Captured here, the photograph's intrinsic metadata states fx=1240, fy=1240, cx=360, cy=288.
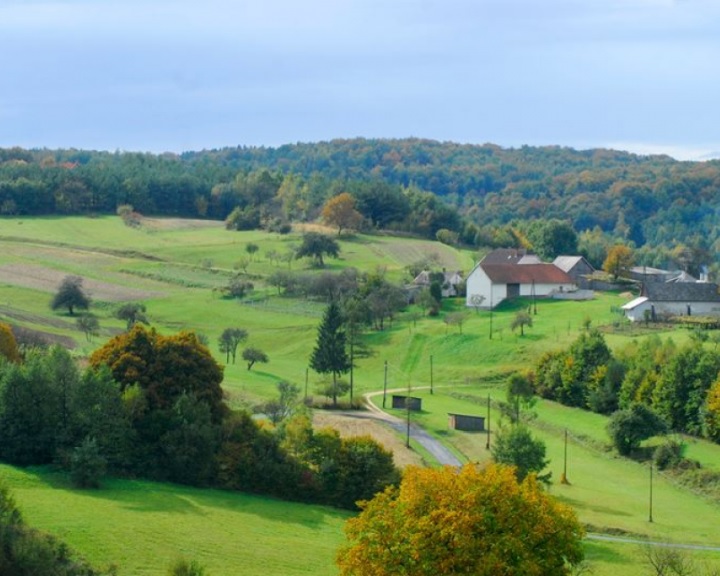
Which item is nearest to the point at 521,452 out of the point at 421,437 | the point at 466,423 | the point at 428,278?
the point at 421,437

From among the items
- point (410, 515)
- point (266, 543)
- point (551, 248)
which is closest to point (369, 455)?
point (266, 543)

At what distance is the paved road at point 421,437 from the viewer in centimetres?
5478

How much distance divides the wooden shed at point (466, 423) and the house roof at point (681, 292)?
2527 centimetres

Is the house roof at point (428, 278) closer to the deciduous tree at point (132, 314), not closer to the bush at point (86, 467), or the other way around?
the deciduous tree at point (132, 314)

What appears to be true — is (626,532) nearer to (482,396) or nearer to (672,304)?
(482,396)

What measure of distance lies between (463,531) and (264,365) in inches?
1774

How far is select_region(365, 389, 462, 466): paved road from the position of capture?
54781mm

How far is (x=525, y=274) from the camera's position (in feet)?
311

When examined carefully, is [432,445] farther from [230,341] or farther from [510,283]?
[510,283]

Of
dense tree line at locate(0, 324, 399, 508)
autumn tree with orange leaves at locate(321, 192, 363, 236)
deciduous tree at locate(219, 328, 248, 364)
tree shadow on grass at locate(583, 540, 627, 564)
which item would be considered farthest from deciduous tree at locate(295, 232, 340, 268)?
tree shadow on grass at locate(583, 540, 627, 564)

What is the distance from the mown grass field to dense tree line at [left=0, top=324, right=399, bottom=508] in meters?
1.45

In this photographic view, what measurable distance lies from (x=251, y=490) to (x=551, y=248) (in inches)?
3211

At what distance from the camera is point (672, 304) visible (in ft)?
271

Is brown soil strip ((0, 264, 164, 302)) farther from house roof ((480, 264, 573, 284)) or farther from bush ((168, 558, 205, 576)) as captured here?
bush ((168, 558, 205, 576))
